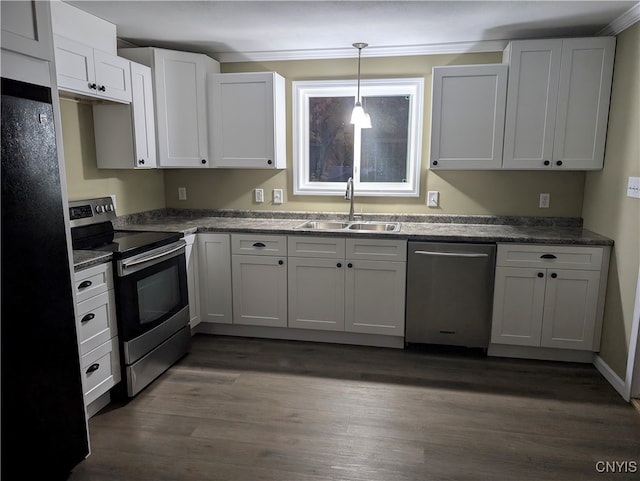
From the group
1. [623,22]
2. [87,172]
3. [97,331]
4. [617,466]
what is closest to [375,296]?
[617,466]

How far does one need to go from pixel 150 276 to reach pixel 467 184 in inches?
95.3

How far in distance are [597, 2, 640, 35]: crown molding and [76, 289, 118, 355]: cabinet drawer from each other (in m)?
3.33

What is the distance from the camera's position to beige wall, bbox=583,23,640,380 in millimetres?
2576

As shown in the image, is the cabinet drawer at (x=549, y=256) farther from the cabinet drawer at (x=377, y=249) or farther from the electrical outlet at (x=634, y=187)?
the cabinet drawer at (x=377, y=249)

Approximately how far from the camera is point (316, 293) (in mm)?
3256

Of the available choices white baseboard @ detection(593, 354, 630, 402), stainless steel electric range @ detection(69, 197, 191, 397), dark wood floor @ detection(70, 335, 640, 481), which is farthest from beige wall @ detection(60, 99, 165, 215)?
white baseboard @ detection(593, 354, 630, 402)

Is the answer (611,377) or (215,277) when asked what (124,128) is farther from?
(611,377)

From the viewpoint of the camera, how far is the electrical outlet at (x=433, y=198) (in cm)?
352

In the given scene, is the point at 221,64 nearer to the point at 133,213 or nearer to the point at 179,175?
the point at 179,175

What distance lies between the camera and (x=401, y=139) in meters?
3.60

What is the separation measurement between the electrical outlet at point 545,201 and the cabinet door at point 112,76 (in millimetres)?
3081

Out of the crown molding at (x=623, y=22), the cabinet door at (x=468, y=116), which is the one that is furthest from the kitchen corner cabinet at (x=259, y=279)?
the crown molding at (x=623, y=22)

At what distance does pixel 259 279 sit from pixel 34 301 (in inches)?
70.5

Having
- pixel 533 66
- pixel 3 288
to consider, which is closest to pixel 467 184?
pixel 533 66
